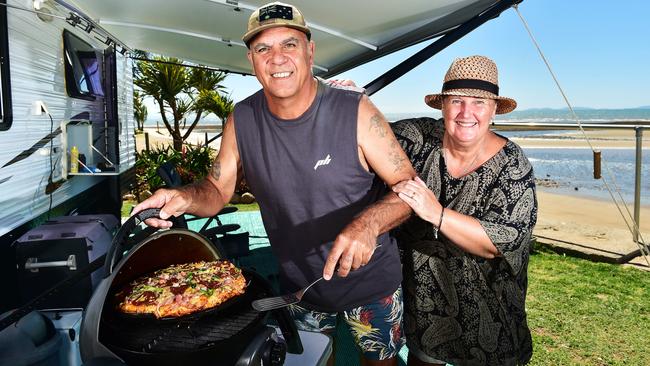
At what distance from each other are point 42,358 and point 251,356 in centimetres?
171

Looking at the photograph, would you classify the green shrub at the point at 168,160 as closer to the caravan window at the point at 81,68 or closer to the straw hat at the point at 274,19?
the caravan window at the point at 81,68

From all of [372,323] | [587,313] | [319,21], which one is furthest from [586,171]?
[372,323]

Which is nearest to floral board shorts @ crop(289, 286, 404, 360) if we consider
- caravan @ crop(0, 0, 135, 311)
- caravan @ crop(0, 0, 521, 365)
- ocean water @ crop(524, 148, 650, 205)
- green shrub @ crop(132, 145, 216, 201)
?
caravan @ crop(0, 0, 521, 365)

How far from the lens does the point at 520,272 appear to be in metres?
2.08

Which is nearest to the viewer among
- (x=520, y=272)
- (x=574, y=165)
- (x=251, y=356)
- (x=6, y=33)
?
(x=251, y=356)

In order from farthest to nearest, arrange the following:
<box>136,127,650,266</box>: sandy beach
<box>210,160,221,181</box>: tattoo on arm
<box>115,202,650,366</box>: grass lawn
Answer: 1. <box>136,127,650,266</box>: sandy beach
2. <box>115,202,650,366</box>: grass lawn
3. <box>210,160,221,181</box>: tattoo on arm

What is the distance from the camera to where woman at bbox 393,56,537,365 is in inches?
75.9

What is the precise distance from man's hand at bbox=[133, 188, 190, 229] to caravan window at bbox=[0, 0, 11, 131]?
7.14 feet

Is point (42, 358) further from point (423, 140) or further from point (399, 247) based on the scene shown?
point (423, 140)

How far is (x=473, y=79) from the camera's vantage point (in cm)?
203

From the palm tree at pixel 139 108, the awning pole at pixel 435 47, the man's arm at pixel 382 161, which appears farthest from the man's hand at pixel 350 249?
the palm tree at pixel 139 108

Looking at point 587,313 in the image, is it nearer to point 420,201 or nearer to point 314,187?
point 420,201

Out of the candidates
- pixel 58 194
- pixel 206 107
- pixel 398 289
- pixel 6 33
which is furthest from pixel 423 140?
pixel 206 107

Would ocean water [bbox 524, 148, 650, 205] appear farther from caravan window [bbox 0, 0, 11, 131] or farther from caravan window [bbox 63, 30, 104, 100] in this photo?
caravan window [bbox 0, 0, 11, 131]
